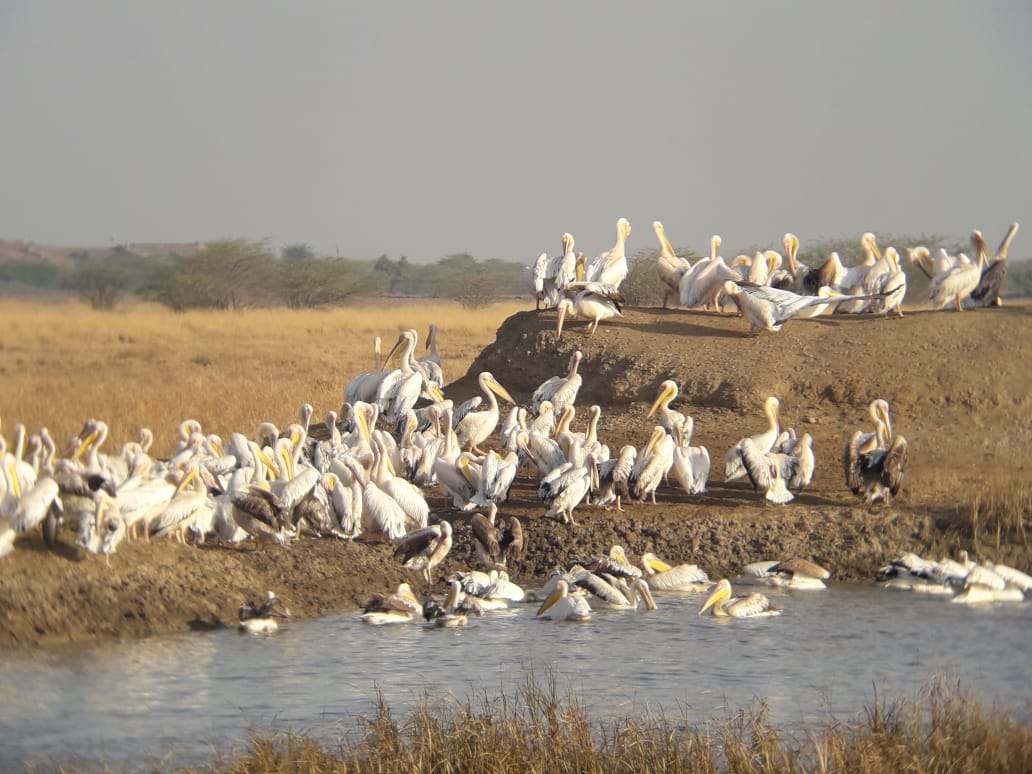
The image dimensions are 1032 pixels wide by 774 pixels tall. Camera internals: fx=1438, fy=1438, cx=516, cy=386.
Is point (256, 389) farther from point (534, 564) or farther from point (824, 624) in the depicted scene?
point (824, 624)

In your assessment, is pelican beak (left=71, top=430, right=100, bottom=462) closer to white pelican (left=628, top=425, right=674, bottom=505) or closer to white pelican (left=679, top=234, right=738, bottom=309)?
white pelican (left=628, top=425, right=674, bottom=505)

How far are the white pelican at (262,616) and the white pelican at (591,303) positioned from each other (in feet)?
21.2

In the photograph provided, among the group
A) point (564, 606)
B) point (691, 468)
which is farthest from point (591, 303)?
point (564, 606)

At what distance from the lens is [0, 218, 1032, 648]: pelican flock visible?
859cm

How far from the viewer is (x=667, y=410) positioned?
1191 centimetres

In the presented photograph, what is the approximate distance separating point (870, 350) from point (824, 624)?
564 centimetres

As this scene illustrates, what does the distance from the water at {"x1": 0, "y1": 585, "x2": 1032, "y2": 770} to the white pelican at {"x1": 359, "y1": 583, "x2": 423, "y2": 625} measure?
A: 0.07 m

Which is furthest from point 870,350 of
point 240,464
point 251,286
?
point 251,286

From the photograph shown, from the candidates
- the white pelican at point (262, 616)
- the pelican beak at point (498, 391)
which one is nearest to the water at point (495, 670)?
the white pelican at point (262, 616)

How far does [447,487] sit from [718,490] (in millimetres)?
2100

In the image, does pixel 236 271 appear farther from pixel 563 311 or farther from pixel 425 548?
pixel 425 548

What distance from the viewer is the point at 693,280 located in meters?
14.9

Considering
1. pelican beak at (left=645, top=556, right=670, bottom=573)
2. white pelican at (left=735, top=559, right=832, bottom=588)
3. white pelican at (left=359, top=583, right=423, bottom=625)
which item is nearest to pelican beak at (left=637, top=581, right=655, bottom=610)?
pelican beak at (left=645, top=556, right=670, bottom=573)

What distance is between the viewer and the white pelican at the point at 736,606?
8.52 m
